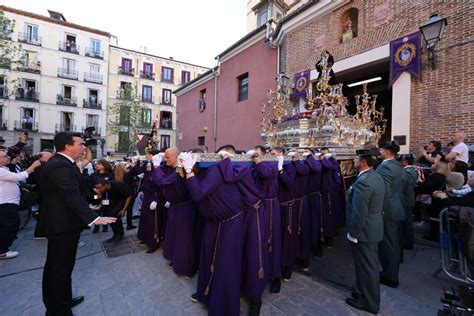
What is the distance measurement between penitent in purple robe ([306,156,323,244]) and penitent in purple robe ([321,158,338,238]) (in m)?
0.20

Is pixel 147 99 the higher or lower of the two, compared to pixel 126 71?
lower

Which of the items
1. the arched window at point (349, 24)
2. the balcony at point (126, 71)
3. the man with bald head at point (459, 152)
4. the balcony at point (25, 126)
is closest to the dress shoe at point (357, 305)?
the man with bald head at point (459, 152)

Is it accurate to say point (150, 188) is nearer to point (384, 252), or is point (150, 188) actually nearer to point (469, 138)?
point (384, 252)

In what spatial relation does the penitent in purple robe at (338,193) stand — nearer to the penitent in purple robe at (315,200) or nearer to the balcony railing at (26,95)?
the penitent in purple robe at (315,200)

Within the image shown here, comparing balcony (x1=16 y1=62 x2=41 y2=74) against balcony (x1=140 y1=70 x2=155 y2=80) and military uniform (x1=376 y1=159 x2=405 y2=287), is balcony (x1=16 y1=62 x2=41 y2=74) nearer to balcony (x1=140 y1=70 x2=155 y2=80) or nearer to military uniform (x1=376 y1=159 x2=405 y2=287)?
balcony (x1=140 y1=70 x2=155 y2=80)

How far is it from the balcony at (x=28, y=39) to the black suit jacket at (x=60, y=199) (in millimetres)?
34362

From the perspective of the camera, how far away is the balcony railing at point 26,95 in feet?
84.7

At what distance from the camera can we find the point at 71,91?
2875cm

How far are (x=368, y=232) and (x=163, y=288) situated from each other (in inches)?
112

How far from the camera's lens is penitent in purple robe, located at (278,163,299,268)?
3518 millimetres

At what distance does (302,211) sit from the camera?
386cm

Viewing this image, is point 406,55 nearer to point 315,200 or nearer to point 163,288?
point 315,200

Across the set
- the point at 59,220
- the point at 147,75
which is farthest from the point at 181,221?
the point at 147,75

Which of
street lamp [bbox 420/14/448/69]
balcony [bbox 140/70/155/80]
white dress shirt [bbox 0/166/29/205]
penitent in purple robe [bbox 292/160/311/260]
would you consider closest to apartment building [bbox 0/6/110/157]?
balcony [bbox 140/70/155/80]
